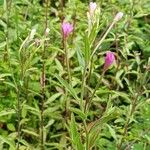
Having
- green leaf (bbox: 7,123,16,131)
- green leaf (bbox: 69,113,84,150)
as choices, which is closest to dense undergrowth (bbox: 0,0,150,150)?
green leaf (bbox: 7,123,16,131)

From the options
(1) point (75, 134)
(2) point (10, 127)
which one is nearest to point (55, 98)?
(2) point (10, 127)

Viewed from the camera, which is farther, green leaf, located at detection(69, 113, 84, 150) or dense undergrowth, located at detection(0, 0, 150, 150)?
dense undergrowth, located at detection(0, 0, 150, 150)

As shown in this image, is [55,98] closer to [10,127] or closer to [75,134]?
[10,127]

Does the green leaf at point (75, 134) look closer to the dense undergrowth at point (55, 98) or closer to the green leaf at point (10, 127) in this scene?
the dense undergrowth at point (55, 98)

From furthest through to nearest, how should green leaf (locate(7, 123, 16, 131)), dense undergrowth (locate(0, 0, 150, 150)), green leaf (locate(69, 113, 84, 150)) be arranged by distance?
green leaf (locate(7, 123, 16, 131)) → dense undergrowth (locate(0, 0, 150, 150)) → green leaf (locate(69, 113, 84, 150))

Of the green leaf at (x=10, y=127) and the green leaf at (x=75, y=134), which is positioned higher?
the green leaf at (x=75, y=134)

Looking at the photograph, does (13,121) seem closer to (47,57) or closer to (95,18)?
(47,57)

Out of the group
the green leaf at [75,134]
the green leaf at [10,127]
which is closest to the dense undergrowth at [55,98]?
the green leaf at [10,127]

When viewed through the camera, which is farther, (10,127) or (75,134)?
(10,127)

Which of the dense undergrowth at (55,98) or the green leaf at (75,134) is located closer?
the green leaf at (75,134)

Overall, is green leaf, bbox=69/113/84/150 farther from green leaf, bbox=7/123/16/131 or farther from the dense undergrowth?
green leaf, bbox=7/123/16/131

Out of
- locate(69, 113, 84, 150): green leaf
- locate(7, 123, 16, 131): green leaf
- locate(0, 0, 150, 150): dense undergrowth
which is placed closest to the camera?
locate(69, 113, 84, 150): green leaf
